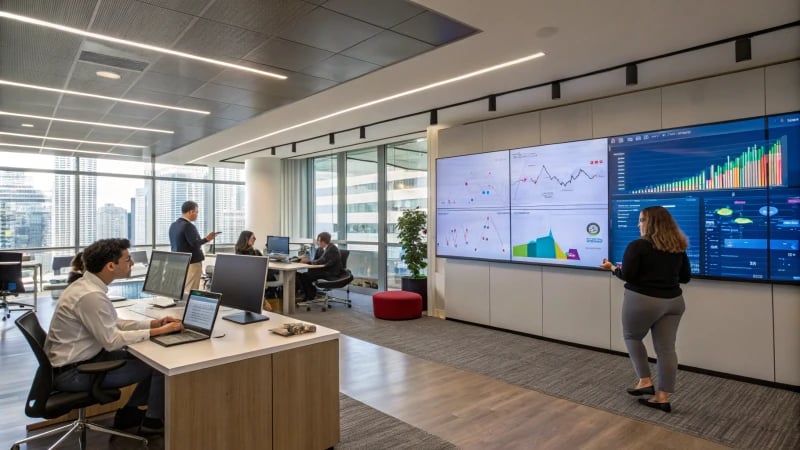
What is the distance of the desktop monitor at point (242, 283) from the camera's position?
3.01m

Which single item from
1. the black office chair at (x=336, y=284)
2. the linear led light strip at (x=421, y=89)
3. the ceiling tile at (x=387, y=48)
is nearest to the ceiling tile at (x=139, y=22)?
the ceiling tile at (x=387, y=48)

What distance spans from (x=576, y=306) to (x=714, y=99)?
8.49ft

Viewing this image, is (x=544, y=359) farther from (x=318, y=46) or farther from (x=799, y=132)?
(x=318, y=46)

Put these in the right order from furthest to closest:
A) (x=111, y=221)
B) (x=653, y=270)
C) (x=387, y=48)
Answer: (x=111, y=221)
(x=387, y=48)
(x=653, y=270)

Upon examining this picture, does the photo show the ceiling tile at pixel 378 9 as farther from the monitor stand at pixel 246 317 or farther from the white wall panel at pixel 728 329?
the white wall panel at pixel 728 329

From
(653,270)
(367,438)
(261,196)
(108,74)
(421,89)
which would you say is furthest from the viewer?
(261,196)

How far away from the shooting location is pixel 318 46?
154 inches

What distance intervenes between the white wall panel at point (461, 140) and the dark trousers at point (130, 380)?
480cm

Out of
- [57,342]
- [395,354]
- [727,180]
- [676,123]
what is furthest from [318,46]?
[727,180]

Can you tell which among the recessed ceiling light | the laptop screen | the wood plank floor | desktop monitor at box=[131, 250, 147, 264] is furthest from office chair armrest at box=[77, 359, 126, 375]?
desktop monitor at box=[131, 250, 147, 264]

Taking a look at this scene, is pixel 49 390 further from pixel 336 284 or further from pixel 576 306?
pixel 336 284

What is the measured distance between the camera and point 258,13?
10.7 ft

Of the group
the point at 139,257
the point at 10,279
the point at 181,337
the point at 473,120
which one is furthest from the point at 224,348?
the point at 139,257

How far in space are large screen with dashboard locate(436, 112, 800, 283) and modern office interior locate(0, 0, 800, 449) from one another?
0.09 meters
